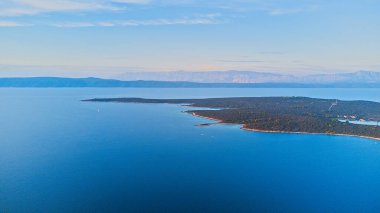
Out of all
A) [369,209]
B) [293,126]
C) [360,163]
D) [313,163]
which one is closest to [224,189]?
[369,209]

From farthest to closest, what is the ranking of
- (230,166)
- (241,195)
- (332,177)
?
(230,166) → (332,177) → (241,195)

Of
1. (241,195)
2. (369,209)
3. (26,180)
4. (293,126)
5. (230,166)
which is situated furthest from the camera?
(293,126)

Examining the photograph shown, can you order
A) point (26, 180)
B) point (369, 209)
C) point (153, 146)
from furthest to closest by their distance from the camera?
point (153, 146) → point (26, 180) → point (369, 209)

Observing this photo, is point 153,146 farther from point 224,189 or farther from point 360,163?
point 360,163

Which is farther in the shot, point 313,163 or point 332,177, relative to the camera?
point 313,163

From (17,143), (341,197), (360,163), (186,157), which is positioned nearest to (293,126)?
(360,163)

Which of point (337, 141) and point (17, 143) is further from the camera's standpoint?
point (337, 141)

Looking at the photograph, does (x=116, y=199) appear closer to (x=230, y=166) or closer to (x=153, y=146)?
(x=230, y=166)
